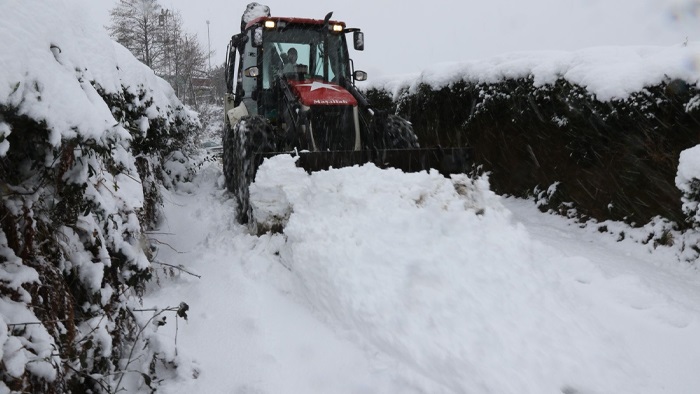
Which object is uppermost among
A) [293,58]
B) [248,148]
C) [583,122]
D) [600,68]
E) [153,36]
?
[153,36]

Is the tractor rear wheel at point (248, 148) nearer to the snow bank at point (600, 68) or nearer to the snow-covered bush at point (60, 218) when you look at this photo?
the snow-covered bush at point (60, 218)

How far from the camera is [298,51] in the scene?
704cm

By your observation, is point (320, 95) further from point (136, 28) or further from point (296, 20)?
point (136, 28)

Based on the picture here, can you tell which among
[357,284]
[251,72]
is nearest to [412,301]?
[357,284]

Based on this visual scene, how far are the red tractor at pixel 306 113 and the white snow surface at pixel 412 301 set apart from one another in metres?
0.53

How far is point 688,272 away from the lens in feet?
15.9

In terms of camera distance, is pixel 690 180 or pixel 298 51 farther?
pixel 298 51

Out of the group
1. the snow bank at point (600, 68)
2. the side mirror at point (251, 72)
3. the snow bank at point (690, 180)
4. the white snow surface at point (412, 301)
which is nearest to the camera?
Answer: the white snow surface at point (412, 301)

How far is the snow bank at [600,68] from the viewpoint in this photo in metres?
5.22

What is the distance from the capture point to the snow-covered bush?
1.83 meters

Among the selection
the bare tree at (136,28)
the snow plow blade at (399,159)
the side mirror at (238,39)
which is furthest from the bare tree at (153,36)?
the snow plow blade at (399,159)

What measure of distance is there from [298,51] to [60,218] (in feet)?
17.3

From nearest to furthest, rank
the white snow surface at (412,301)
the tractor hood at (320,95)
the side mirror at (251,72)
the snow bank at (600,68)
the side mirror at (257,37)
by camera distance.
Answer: the white snow surface at (412,301) < the snow bank at (600,68) < the tractor hood at (320,95) < the side mirror at (257,37) < the side mirror at (251,72)

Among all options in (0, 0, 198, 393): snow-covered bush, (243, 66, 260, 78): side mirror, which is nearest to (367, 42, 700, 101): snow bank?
(243, 66, 260, 78): side mirror
